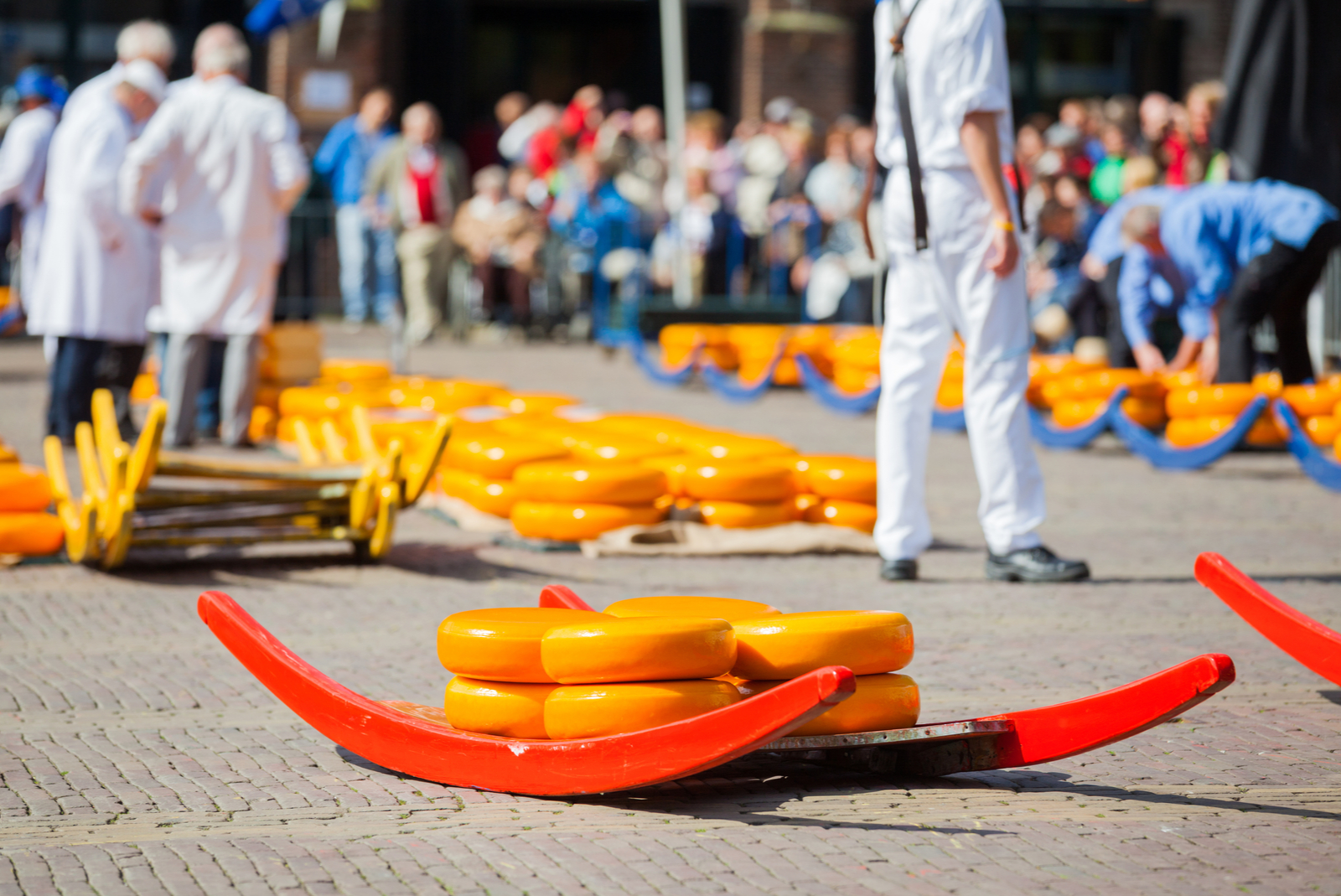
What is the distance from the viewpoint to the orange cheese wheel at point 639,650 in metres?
3.31

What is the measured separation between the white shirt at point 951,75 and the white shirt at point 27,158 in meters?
6.74

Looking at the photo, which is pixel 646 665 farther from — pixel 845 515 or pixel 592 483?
pixel 845 515

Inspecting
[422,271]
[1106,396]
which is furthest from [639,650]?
[422,271]

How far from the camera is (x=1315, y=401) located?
8773mm

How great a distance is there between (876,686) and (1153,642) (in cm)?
180

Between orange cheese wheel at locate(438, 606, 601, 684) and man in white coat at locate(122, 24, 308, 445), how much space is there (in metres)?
6.13

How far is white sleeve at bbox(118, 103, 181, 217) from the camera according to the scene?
8930 millimetres

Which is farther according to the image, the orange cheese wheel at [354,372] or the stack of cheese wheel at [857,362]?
the stack of cheese wheel at [857,362]

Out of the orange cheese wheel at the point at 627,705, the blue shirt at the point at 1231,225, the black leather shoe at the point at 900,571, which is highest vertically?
the blue shirt at the point at 1231,225

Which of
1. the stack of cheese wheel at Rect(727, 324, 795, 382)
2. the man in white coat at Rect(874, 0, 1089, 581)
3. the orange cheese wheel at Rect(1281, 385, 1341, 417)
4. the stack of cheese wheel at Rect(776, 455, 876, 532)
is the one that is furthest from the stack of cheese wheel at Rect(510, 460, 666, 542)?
the stack of cheese wheel at Rect(727, 324, 795, 382)

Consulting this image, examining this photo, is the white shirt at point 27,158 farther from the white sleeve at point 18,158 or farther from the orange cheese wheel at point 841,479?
the orange cheese wheel at point 841,479

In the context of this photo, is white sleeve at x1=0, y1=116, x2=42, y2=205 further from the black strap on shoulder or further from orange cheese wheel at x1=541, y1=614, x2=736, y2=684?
orange cheese wheel at x1=541, y1=614, x2=736, y2=684

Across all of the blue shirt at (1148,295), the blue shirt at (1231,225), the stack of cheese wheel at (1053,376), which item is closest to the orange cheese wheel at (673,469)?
the blue shirt at (1231,225)

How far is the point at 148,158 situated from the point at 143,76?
2.71ft
